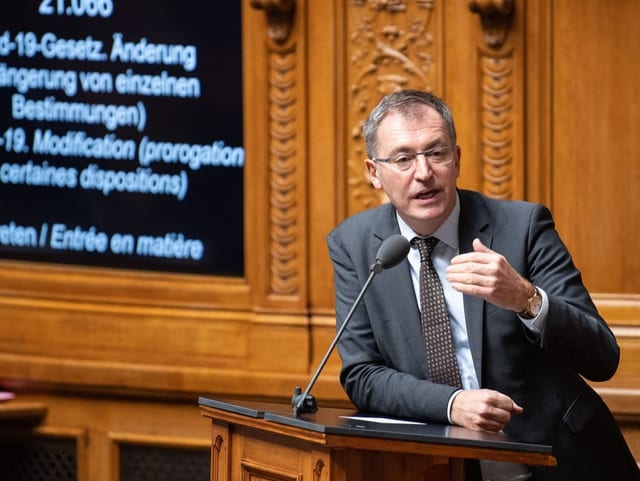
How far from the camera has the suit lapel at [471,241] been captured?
317 cm

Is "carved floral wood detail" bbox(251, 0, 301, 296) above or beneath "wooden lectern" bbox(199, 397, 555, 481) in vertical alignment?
above

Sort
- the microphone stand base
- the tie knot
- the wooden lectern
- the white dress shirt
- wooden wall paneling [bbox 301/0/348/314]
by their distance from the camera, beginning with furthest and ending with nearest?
wooden wall paneling [bbox 301/0/348/314] < the tie knot < the white dress shirt < the microphone stand base < the wooden lectern

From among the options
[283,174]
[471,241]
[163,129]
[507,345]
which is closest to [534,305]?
[507,345]

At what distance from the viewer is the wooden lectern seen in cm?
266

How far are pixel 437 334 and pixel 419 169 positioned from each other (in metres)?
0.40

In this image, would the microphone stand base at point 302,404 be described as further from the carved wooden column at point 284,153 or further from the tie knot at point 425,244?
the carved wooden column at point 284,153

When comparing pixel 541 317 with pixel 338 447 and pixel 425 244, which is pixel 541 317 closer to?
pixel 425 244

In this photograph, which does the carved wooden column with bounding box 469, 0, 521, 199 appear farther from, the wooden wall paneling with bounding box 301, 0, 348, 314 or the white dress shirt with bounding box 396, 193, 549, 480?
the white dress shirt with bounding box 396, 193, 549, 480

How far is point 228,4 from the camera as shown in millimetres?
5078

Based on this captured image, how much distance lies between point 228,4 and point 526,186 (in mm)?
1333

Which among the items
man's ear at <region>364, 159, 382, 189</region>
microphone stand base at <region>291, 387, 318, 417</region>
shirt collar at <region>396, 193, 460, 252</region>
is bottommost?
microphone stand base at <region>291, 387, 318, 417</region>

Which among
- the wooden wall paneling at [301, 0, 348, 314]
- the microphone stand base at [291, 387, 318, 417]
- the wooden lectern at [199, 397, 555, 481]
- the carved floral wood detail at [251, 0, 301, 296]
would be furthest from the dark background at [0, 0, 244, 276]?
the microphone stand base at [291, 387, 318, 417]

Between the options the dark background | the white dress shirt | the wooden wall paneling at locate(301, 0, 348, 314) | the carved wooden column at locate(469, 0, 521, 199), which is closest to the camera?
the white dress shirt

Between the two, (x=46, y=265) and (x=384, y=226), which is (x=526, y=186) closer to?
(x=384, y=226)
